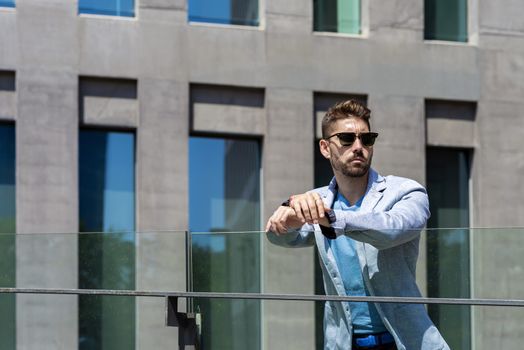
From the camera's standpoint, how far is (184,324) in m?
6.26

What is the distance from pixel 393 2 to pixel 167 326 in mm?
11946

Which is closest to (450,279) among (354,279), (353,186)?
(354,279)

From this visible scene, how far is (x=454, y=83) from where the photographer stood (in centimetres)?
1761

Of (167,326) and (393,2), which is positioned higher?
(393,2)

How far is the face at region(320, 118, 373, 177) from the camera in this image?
5.21 metres

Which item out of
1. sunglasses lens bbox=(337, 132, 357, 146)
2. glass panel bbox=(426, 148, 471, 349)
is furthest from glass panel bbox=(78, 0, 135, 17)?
sunglasses lens bbox=(337, 132, 357, 146)

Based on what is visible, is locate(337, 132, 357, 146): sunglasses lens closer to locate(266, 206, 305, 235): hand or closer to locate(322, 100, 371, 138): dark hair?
locate(322, 100, 371, 138): dark hair

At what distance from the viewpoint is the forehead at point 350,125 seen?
207 inches

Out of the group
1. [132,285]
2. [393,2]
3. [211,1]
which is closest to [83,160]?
[211,1]

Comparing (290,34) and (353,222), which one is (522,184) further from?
(353,222)

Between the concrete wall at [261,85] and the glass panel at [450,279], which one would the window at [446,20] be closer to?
the concrete wall at [261,85]

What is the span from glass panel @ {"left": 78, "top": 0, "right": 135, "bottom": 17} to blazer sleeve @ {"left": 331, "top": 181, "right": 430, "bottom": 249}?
11.8m

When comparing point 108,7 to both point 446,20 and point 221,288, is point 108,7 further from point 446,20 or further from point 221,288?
point 221,288

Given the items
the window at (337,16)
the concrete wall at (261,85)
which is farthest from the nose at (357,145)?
the window at (337,16)
